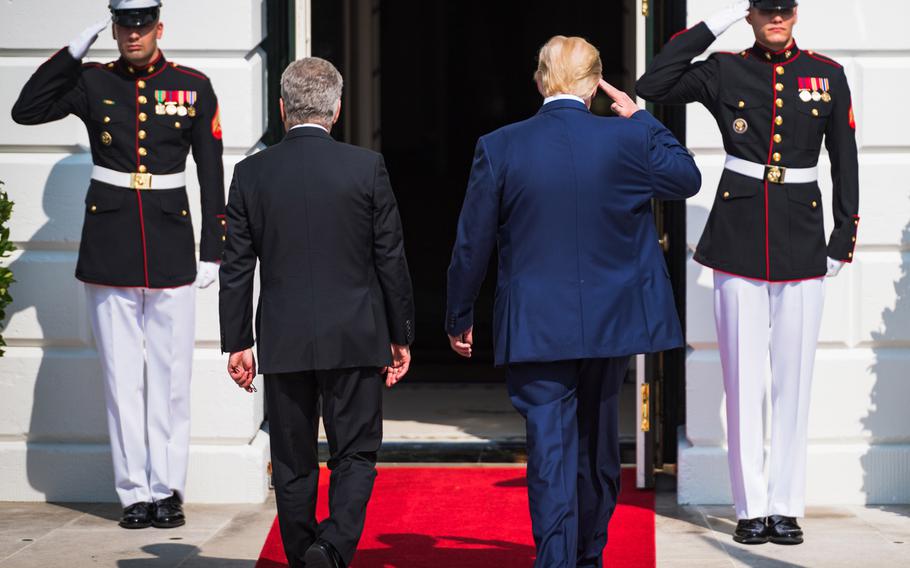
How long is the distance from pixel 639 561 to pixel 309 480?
4.08ft

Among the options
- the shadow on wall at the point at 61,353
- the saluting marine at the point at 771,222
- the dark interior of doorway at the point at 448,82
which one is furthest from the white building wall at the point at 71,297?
the dark interior of doorway at the point at 448,82

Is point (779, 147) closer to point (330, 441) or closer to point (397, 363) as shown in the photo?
point (397, 363)

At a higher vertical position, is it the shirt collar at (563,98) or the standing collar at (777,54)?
the standing collar at (777,54)

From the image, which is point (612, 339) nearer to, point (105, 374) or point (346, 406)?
point (346, 406)

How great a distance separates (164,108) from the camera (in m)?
5.92

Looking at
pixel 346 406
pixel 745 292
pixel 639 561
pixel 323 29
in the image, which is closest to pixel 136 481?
pixel 346 406

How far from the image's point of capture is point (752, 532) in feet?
18.5

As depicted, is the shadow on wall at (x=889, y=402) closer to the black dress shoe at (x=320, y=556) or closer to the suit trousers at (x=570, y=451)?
the suit trousers at (x=570, y=451)

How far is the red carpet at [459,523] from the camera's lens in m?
5.46

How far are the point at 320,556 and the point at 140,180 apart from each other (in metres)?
1.90

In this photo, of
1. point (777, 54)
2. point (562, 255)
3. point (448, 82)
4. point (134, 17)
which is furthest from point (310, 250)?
point (448, 82)

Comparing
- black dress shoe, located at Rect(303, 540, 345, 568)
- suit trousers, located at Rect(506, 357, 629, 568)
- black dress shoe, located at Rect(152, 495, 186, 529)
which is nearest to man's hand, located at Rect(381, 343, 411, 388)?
suit trousers, located at Rect(506, 357, 629, 568)

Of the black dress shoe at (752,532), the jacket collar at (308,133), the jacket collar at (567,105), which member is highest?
the jacket collar at (567,105)

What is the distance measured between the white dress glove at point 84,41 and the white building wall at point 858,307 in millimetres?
2202
